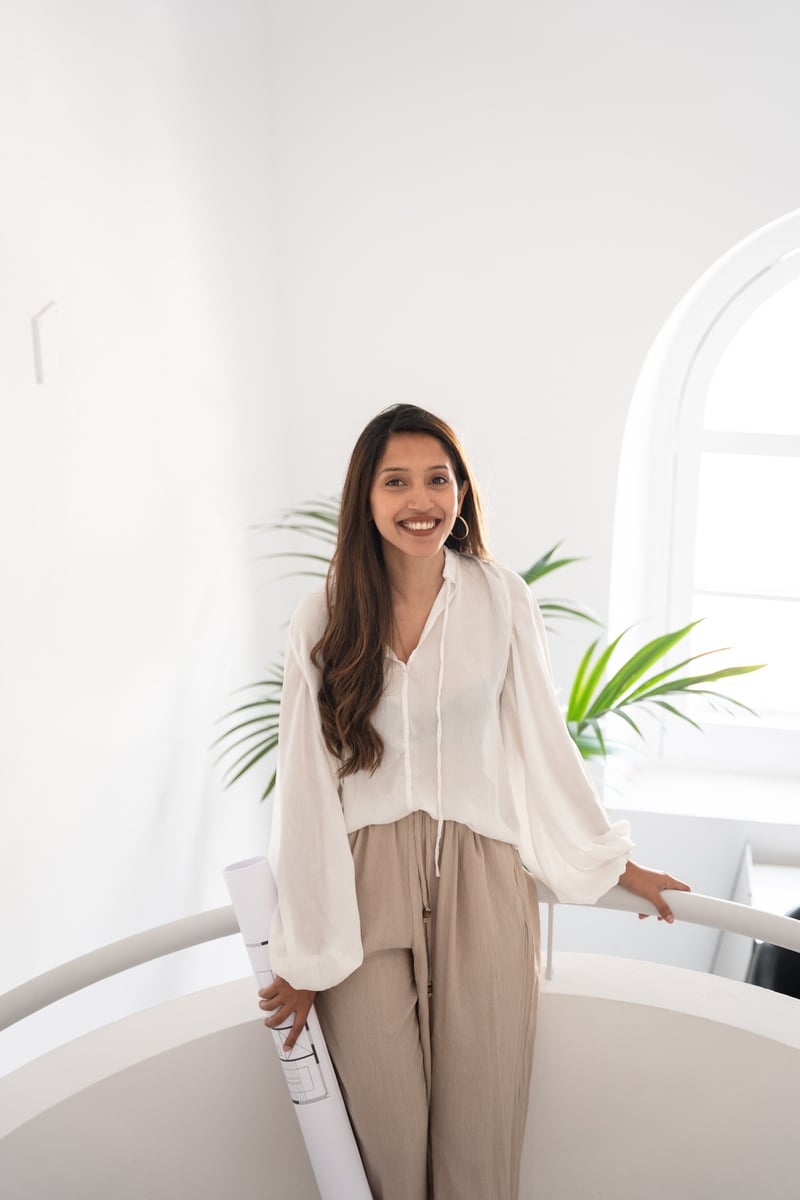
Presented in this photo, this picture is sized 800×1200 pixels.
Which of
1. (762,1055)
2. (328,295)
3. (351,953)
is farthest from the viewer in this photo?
(328,295)

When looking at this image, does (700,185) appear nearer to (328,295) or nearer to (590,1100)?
(328,295)

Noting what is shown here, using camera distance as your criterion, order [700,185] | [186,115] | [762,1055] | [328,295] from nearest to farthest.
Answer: [762,1055]
[186,115]
[700,185]
[328,295]

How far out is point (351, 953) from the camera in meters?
1.59

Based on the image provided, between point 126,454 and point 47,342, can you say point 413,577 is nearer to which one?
point 47,342

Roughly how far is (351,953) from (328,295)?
2.07 metres

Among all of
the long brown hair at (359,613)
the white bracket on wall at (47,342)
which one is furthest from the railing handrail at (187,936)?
A: the white bracket on wall at (47,342)

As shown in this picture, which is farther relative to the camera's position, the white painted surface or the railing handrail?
the white painted surface

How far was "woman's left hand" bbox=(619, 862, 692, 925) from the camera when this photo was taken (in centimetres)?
174

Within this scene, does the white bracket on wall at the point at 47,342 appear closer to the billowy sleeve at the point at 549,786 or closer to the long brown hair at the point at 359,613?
the long brown hair at the point at 359,613

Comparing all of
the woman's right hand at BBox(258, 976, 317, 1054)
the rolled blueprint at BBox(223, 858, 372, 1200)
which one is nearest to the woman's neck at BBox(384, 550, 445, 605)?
the rolled blueprint at BBox(223, 858, 372, 1200)

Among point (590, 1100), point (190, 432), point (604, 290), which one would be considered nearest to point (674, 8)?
point (604, 290)

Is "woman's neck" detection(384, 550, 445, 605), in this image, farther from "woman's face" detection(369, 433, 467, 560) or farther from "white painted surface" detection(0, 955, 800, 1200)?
"white painted surface" detection(0, 955, 800, 1200)

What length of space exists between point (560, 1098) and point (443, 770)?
681 millimetres

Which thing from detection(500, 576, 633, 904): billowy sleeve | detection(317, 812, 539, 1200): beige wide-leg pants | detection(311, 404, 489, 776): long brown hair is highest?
detection(311, 404, 489, 776): long brown hair
